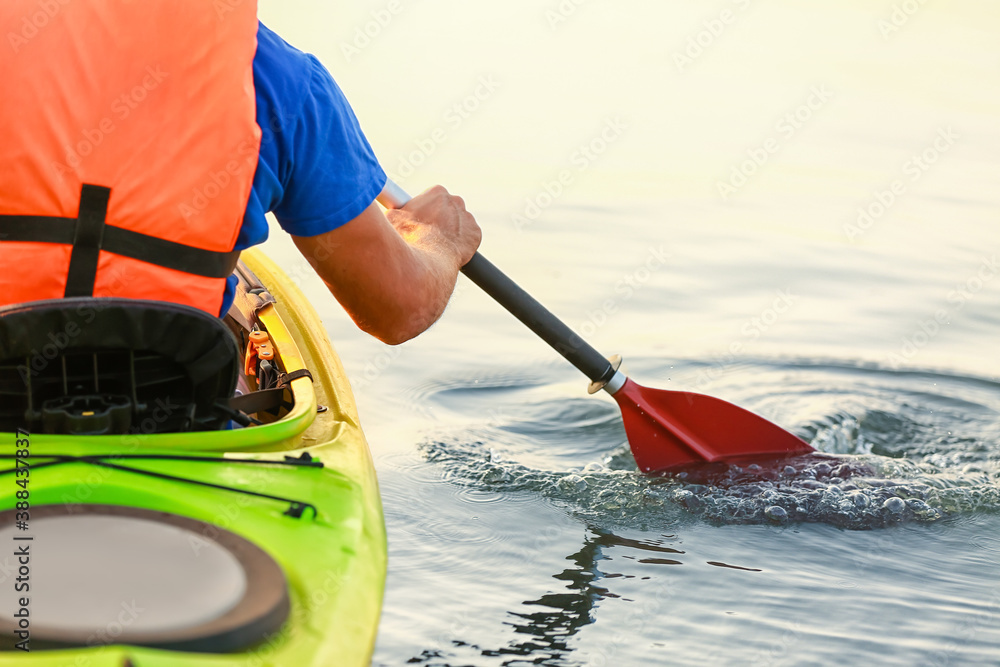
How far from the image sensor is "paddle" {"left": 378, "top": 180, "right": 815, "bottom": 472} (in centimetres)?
329

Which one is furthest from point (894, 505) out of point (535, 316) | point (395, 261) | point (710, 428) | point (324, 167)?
point (324, 167)

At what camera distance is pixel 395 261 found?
2.07m

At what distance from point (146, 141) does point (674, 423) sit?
2.09 metres

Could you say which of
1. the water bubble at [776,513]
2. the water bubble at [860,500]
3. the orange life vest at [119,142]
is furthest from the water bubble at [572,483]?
the orange life vest at [119,142]

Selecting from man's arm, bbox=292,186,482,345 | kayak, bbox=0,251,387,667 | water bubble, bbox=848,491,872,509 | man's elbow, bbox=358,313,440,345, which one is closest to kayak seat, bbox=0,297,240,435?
kayak, bbox=0,251,387,667

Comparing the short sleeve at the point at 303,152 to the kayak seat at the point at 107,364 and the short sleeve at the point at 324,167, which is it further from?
the kayak seat at the point at 107,364

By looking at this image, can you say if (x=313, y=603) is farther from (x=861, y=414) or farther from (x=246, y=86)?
(x=861, y=414)

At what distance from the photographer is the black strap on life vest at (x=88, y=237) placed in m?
1.63

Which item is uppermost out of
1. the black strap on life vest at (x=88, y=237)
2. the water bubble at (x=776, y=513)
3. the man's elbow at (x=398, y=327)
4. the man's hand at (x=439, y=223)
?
the man's hand at (x=439, y=223)

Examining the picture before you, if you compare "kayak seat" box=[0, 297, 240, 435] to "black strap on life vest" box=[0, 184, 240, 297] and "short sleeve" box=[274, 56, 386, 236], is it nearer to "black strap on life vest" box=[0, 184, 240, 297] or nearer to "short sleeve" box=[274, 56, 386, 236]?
"black strap on life vest" box=[0, 184, 240, 297]

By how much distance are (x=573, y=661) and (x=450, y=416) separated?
1.41 meters

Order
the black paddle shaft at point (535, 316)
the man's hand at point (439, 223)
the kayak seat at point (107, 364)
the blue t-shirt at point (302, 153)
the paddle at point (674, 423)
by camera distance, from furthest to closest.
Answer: the paddle at point (674, 423) < the black paddle shaft at point (535, 316) < the man's hand at point (439, 223) < the blue t-shirt at point (302, 153) < the kayak seat at point (107, 364)

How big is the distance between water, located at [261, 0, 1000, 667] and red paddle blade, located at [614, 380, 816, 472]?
14 cm

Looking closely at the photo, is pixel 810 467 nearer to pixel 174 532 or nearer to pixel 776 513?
pixel 776 513
